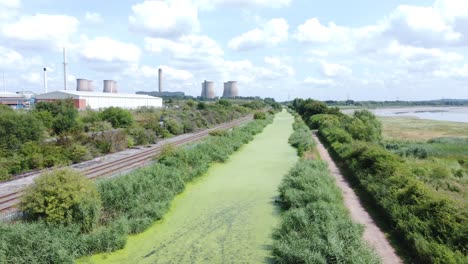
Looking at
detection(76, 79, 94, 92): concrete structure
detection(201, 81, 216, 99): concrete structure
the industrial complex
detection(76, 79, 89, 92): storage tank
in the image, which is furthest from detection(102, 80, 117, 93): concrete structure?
detection(201, 81, 216, 99): concrete structure

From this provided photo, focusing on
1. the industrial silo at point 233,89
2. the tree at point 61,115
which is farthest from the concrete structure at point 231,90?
the tree at point 61,115

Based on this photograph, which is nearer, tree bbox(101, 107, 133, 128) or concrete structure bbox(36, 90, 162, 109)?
tree bbox(101, 107, 133, 128)

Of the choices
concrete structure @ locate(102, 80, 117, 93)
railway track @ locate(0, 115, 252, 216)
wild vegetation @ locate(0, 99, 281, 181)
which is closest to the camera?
railway track @ locate(0, 115, 252, 216)

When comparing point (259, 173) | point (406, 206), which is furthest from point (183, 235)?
point (259, 173)

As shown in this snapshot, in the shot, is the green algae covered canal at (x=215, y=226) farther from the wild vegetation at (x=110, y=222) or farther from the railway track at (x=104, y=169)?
the railway track at (x=104, y=169)

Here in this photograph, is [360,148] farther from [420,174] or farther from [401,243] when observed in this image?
[401,243]

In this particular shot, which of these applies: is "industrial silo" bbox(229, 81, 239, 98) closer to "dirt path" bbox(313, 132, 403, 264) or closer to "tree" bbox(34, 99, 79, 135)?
"tree" bbox(34, 99, 79, 135)
